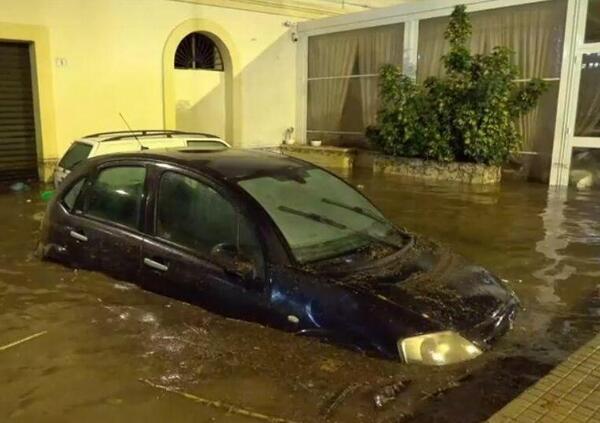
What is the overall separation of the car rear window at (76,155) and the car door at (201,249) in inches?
171

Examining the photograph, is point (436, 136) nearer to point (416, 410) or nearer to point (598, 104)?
point (598, 104)

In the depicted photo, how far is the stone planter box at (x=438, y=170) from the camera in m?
11.3

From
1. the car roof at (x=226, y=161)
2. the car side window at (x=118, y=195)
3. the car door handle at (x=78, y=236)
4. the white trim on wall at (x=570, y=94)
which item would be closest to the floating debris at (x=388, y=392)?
the car roof at (x=226, y=161)

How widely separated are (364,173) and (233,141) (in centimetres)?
400

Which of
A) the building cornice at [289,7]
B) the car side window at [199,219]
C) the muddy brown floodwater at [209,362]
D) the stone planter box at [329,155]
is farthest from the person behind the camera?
the stone planter box at [329,155]

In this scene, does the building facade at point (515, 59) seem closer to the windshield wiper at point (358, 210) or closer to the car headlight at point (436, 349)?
the windshield wiper at point (358, 210)

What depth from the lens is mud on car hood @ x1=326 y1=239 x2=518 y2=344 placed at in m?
3.06

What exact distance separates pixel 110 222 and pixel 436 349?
2.59m

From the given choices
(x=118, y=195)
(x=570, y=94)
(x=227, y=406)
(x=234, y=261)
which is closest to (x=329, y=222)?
(x=234, y=261)

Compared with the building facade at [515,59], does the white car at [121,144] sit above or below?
below

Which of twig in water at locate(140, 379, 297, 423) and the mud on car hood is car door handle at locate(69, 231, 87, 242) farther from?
the mud on car hood

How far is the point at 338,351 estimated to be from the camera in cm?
311

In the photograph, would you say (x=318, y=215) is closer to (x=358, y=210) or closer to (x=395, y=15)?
(x=358, y=210)

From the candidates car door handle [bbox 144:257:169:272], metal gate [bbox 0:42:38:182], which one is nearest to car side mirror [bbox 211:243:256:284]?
car door handle [bbox 144:257:169:272]
